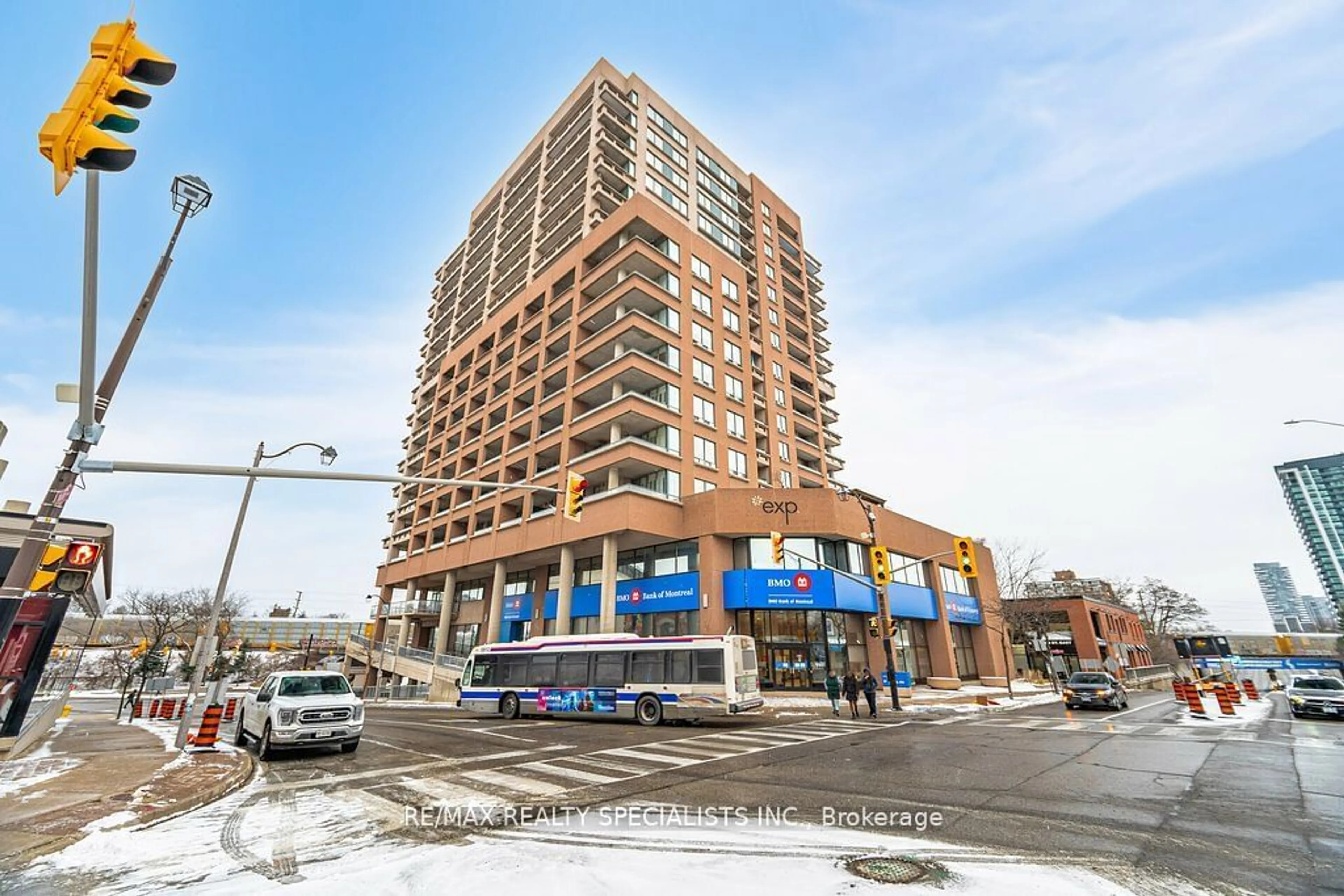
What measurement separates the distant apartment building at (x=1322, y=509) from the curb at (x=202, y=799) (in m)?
173

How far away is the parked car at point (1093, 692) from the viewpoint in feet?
74.5

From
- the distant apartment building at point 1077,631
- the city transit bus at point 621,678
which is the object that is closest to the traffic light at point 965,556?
the city transit bus at point 621,678

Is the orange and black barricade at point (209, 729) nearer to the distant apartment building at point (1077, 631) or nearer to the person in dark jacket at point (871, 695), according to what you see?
the person in dark jacket at point (871, 695)

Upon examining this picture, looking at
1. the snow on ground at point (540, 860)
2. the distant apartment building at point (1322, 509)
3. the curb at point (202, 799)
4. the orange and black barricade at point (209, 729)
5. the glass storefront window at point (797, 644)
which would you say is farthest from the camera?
the distant apartment building at point (1322, 509)

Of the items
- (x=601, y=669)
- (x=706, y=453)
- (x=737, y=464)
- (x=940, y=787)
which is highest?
(x=737, y=464)

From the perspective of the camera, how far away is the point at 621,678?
20500 millimetres

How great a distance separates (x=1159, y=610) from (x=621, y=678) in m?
81.7

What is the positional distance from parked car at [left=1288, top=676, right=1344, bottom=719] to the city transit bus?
63.5 ft

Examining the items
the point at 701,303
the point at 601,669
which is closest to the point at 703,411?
the point at 701,303

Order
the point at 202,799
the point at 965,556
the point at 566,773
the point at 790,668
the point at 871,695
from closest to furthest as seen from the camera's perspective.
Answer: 1. the point at 202,799
2. the point at 566,773
3. the point at 965,556
4. the point at 871,695
5. the point at 790,668

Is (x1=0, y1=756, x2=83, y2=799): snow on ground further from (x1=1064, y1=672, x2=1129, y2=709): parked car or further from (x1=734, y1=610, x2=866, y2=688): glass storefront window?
(x1=1064, y1=672, x2=1129, y2=709): parked car

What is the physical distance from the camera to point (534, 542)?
37.3m

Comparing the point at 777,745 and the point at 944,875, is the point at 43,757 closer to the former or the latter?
the point at 777,745

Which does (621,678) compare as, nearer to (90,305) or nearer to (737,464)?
(90,305)
